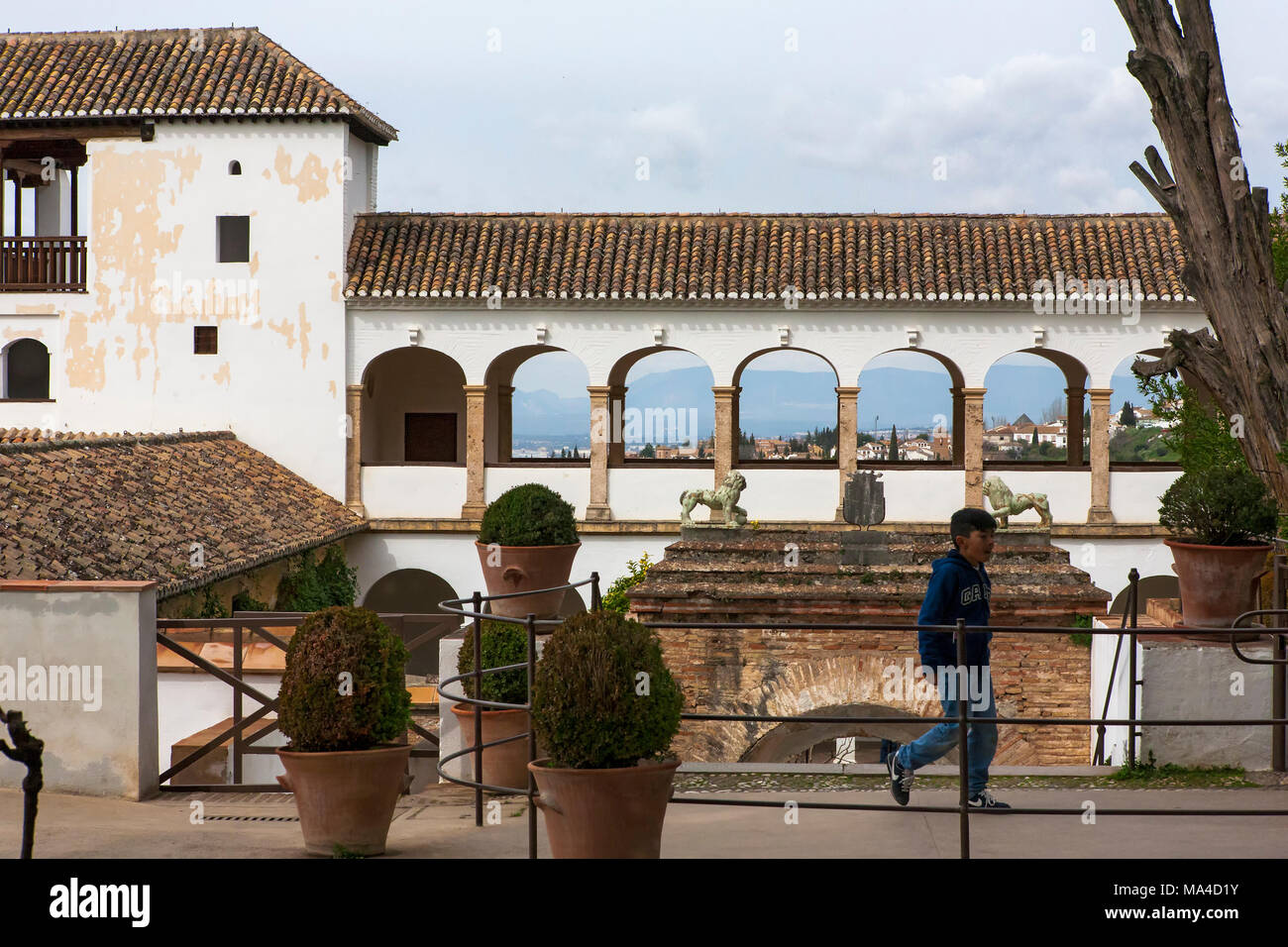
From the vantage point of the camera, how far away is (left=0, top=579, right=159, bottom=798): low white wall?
6.79 metres

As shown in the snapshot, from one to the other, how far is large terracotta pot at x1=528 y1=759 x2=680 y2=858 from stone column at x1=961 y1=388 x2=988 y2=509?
17377 millimetres

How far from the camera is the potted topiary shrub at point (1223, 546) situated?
24.0ft

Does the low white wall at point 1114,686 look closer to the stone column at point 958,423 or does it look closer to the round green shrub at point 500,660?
the round green shrub at point 500,660

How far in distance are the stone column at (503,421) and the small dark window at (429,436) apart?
3.42 ft

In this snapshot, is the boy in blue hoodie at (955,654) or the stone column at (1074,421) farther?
the stone column at (1074,421)

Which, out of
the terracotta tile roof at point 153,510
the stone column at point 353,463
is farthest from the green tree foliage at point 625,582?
the stone column at point 353,463

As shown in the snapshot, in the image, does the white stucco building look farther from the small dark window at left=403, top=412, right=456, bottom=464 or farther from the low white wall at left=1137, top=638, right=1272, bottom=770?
the low white wall at left=1137, top=638, right=1272, bottom=770

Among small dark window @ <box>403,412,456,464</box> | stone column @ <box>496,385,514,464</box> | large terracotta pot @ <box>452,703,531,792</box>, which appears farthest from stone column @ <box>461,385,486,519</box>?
large terracotta pot @ <box>452,703,531,792</box>

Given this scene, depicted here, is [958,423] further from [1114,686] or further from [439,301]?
[1114,686]

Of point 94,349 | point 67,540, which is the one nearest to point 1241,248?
point 67,540

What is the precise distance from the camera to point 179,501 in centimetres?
1723

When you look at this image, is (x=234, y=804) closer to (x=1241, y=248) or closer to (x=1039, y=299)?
(x=1241, y=248)
